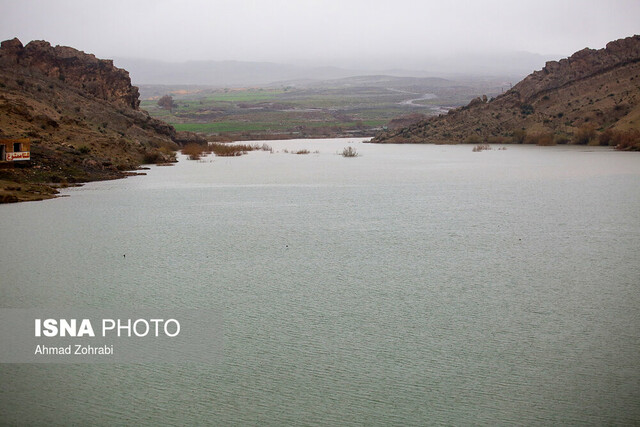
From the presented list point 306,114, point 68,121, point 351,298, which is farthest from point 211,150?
point 306,114

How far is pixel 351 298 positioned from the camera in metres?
11.8

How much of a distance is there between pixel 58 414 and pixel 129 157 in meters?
29.7

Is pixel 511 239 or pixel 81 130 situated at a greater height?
pixel 81 130

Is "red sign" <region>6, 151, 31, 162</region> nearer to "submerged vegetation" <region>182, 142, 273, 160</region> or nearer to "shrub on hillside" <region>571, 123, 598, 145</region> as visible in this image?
"submerged vegetation" <region>182, 142, 273, 160</region>

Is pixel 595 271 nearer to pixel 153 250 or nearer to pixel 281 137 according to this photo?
pixel 153 250

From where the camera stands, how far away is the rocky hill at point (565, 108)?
52.9 meters

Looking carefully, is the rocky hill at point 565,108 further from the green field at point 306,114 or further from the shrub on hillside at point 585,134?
the green field at point 306,114

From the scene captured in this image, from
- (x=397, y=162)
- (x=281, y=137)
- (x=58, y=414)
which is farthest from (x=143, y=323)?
(x=281, y=137)

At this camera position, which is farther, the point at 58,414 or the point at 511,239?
the point at 511,239

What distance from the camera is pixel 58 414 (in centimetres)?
752

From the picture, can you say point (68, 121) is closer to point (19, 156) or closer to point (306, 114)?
point (19, 156)

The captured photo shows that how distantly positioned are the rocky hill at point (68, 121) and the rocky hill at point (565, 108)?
24.6 meters

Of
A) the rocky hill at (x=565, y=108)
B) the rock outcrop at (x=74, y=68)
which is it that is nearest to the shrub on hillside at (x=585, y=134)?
the rocky hill at (x=565, y=108)

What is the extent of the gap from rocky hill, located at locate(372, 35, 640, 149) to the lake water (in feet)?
96.5
